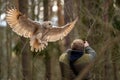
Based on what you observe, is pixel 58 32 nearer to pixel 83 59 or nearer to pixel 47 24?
pixel 47 24

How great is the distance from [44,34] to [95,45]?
142cm

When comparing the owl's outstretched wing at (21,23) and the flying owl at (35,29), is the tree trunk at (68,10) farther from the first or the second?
the owl's outstretched wing at (21,23)

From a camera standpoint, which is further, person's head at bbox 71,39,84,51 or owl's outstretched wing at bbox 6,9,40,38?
owl's outstretched wing at bbox 6,9,40,38

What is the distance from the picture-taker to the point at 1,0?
13.9m

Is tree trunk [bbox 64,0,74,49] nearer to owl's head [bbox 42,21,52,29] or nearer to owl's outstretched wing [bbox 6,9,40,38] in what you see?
owl's outstretched wing [bbox 6,9,40,38]

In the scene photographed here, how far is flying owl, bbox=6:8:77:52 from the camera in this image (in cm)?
790

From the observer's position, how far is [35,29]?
8.13 m

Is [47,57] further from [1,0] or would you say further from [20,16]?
[20,16]

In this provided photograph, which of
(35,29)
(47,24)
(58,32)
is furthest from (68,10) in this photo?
(47,24)

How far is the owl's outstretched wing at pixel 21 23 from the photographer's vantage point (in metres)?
7.93

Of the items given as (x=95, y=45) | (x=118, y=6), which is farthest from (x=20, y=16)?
(x=118, y=6)

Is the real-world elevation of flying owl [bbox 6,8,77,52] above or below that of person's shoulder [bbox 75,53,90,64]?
above

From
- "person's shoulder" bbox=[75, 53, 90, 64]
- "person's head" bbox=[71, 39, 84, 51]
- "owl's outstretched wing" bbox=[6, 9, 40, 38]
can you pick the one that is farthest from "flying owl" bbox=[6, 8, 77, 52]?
"person's shoulder" bbox=[75, 53, 90, 64]

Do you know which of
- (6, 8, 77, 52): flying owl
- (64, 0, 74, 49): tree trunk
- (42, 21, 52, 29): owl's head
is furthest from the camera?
(64, 0, 74, 49): tree trunk
